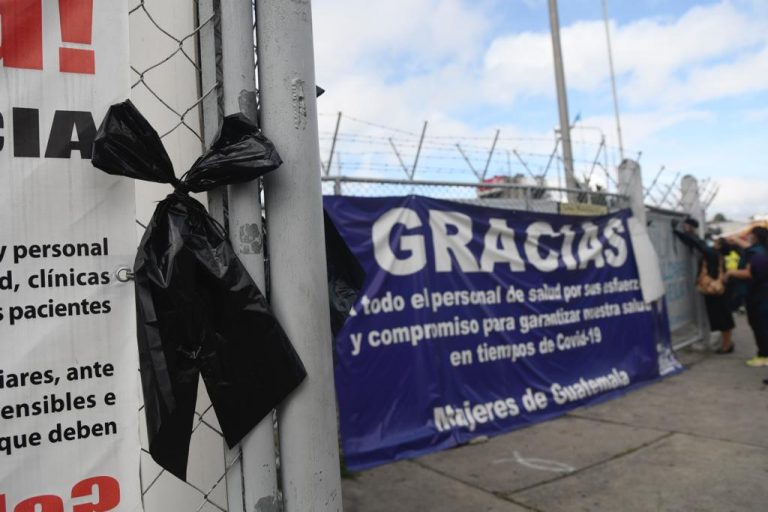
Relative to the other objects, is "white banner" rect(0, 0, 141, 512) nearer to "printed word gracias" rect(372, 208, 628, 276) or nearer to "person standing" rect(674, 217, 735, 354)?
"printed word gracias" rect(372, 208, 628, 276)

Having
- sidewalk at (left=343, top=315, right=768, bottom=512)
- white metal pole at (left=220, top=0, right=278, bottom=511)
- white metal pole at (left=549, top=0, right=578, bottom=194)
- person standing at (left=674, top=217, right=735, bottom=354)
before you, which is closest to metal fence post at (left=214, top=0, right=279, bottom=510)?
white metal pole at (left=220, top=0, right=278, bottom=511)

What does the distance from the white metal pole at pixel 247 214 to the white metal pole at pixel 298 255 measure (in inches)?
0.9

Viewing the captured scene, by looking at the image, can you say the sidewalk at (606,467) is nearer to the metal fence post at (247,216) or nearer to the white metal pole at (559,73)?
the metal fence post at (247,216)

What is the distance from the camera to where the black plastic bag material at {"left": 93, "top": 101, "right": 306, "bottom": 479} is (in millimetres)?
1050

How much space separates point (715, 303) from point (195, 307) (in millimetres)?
9513

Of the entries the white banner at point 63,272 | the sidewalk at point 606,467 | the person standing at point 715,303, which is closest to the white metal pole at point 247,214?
the white banner at point 63,272

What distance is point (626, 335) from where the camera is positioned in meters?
7.13

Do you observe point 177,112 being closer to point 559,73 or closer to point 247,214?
point 247,214

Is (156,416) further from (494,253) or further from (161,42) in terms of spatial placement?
(494,253)

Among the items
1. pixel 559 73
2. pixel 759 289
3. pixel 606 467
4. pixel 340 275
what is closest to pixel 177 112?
pixel 340 275

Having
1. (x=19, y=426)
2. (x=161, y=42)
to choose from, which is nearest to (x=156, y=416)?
(x=19, y=426)

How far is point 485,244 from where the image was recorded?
5719 millimetres

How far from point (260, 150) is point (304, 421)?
544 millimetres

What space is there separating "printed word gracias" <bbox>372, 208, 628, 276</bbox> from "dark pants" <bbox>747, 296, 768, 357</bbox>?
193 cm
